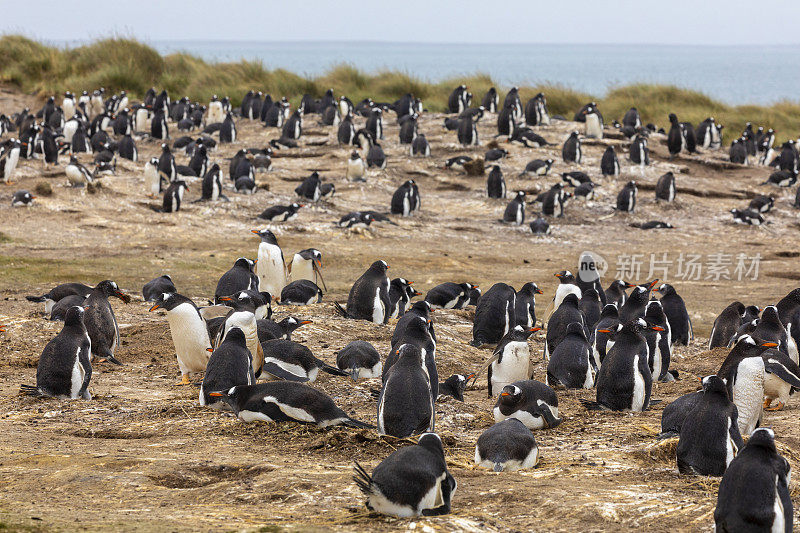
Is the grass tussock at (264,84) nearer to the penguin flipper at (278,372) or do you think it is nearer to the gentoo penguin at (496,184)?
the gentoo penguin at (496,184)

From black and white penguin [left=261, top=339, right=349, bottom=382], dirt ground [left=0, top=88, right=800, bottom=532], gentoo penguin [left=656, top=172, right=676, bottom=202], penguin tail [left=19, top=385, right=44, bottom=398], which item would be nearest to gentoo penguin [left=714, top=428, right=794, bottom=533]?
dirt ground [left=0, top=88, right=800, bottom=532]

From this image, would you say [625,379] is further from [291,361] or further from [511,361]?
[291,361]

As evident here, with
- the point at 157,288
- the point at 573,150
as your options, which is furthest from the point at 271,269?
the point at 573,150

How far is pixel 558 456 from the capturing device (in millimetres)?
5348

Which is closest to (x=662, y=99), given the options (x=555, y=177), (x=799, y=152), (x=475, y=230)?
(x=799, y=152)

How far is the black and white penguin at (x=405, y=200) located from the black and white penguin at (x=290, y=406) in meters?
11.9

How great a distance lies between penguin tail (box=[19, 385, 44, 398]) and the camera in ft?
21.1

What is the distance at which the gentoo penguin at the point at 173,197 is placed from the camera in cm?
1625

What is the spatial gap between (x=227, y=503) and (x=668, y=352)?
487cm

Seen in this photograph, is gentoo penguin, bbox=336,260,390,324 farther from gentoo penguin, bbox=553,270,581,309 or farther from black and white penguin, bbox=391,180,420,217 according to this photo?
black and white penguin, bbox=391,180,420,217

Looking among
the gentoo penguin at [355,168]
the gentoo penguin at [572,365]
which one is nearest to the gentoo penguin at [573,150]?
the gentoo penguin at [355,168]

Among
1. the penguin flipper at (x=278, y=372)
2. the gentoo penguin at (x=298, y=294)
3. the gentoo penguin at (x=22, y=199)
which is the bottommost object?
the gentoo penguin at (x=298, y=294)

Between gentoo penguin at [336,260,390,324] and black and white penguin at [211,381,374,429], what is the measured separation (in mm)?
3864

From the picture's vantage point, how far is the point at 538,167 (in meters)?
20.2
